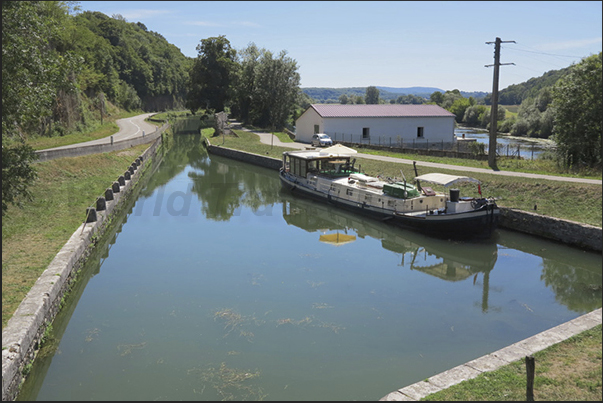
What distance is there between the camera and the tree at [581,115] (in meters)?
26.3

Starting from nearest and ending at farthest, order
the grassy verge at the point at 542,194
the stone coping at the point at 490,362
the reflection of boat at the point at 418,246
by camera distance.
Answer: the stone coping at the point at 490,362
the reflection of boat at the point at 418,246
the grassy verge at the point at 542,194

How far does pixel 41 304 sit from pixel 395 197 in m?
14.2

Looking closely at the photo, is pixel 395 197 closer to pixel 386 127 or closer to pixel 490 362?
pixel 490 362

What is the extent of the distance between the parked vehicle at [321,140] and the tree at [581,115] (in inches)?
750

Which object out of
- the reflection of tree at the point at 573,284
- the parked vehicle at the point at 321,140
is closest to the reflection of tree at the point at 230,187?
the parked vehicle at the point at 321,140

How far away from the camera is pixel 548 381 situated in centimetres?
762

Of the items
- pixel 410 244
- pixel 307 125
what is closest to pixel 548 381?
pixel 410 244

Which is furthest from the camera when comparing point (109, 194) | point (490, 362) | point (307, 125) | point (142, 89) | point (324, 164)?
point (142, 89)

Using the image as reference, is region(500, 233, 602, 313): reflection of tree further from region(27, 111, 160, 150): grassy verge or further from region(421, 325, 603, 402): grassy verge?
region(27, 111, 160, 150): grassy verge

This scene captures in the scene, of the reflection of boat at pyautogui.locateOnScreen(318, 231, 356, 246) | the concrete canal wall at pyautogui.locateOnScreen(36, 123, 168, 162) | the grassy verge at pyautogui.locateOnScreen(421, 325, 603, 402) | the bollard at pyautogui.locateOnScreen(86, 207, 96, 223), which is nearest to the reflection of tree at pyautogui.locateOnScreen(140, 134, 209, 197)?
the concrete canal wall at pyautogui.locateOnScreen(36, 123, 168, 162)

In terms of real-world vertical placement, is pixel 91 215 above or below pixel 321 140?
below

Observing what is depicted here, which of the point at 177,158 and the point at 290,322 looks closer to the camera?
the point at 290,322

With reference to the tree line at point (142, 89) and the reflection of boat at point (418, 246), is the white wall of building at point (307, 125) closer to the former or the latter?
the tree line at point (142, 89)

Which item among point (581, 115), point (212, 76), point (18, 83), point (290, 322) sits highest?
point (212, 76)
